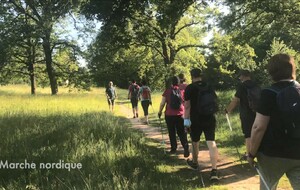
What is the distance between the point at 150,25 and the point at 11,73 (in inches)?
886

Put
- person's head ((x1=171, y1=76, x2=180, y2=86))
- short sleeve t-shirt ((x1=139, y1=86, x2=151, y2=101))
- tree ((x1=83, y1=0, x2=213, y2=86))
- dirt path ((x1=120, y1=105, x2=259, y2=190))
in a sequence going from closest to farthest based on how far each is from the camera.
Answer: dirt path ((x1=120, y1=105, x2=259, y2=190)), person's head ((x1=171, y1=76, x2=180, y2=86)), short sleeve t-shirt ((x1=139, y1=86, x2=151, y2=101)), tree ((x1=83, y1=0, x2=213, y2=86))

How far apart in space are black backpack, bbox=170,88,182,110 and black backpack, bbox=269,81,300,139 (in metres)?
6.12

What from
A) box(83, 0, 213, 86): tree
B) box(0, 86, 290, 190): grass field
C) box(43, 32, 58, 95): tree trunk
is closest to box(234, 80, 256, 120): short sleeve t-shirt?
box(0, 86, 290, 190): grass field

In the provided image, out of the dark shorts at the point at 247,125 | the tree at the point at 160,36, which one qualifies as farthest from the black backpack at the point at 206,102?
the tree at the point at 160,36

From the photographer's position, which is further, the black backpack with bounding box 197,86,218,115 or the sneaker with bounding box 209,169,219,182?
the black backpack with bounding box 197,86,218,115

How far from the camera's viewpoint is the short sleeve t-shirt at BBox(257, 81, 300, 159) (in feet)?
Result: 12.7

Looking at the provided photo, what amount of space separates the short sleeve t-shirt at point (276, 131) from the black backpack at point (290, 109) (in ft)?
0.15

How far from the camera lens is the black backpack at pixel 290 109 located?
3.80 metres

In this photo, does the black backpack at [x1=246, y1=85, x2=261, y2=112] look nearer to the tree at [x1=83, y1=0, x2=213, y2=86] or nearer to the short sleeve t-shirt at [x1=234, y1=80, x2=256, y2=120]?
the short sleeve t-shirt at [x1=234, y1=80, x2=256, y2=120]

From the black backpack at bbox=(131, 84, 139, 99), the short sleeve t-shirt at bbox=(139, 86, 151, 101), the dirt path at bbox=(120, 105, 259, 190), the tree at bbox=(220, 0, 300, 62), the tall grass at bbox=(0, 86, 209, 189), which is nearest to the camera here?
the tall grass at bbox=(0, 86, 209, 189)

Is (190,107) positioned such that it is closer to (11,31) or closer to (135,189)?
(135,189)

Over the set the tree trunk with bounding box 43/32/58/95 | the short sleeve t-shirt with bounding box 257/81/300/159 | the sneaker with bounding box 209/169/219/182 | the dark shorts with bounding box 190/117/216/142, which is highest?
the tree trunk with bounding box 43/32/58/95

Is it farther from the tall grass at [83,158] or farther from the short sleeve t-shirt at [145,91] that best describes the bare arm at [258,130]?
the short sleeve t-shirt at [145,91]

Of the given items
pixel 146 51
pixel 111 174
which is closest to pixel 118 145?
pixel 111 174
